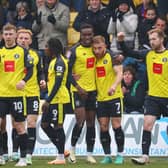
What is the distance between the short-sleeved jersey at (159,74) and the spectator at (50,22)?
201 inches

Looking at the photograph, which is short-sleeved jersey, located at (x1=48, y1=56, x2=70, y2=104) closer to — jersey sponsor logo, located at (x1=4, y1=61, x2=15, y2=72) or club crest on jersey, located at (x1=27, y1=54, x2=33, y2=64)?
club crest on jersey, located at (x1=27, y1=54, x2=33, y2=64)

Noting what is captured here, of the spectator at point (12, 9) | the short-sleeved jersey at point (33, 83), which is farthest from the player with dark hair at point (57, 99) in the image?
the spectator at point (12, 9)

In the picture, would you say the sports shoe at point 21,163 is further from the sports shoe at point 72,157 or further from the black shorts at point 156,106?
the black shorts at point 156,106

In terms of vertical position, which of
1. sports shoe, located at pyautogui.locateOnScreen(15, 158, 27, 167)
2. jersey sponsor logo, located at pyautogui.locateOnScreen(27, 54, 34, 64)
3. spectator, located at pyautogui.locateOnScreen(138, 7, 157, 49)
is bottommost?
sports shoe, located at pyautogui.locateOnScreen(15, 158, 27, 167)

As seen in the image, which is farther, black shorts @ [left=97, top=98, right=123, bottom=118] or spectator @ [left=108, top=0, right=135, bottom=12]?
spectator @ [left=108, top=0, right=135, bottom=12]

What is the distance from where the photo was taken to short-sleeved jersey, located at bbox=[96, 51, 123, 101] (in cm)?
1497

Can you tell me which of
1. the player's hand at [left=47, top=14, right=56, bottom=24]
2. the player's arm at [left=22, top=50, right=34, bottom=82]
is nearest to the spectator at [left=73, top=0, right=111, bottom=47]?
the player's hand at [left=47, top=14, right=56, bottom=24]

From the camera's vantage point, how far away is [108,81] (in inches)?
591

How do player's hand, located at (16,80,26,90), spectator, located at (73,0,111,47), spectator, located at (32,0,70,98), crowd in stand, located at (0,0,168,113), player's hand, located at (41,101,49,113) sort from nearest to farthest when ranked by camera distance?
player's hand, located at (16,80,26,90), player's hand, located at (41,101,49,113), spectator, located at (73,0,111,47), crowd in stand, located at (0,0,168,113), spectator, located at (32,0,70,98)

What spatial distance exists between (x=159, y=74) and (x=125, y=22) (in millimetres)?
5067

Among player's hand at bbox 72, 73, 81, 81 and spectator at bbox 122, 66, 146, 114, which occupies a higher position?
player's hand at bbox 72, 73, 81, 81

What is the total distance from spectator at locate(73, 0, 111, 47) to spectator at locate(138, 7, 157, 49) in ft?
2.84

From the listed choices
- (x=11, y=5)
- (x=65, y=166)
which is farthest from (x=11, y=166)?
(x=11, y=5)

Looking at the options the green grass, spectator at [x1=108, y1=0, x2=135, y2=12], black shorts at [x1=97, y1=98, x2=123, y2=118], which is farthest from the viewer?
spectator at [x1=108, y1=0, x2=135, y2=12]
